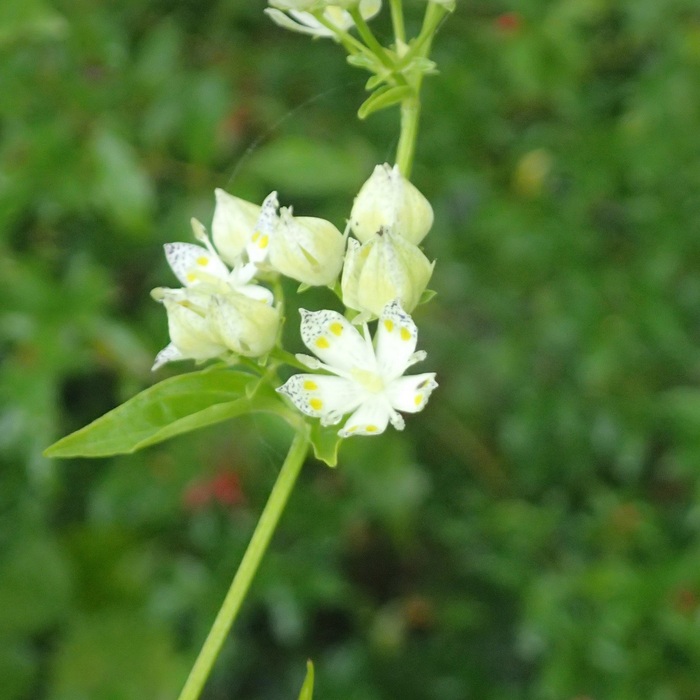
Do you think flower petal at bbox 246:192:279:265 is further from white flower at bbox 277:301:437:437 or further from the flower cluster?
white flower at bbox 277:301:437:437

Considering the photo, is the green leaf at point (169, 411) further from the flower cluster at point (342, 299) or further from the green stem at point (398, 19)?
the green stem at point (398, 19)

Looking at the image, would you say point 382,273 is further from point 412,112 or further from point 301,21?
point 301,21

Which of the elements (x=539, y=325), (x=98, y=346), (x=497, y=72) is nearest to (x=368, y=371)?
(x=98, y=346)

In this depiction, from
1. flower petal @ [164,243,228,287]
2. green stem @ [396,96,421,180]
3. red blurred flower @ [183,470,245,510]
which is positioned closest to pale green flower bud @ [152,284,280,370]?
flower petal @ [164,243,228,287]

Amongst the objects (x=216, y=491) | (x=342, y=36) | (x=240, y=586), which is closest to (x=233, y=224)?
(x=342, y=36)

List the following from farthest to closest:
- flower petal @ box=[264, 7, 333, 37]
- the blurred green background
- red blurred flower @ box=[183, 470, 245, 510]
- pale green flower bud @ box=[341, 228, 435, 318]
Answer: red blurred flower @ box=[183, 470, 245, 510] → the blurred green background → flower petal @ box=[264, 7, 333, 37] → pale green flower bud @ box=[341, 228, 435, 318]

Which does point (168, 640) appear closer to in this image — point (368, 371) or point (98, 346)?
point (98, 346)
